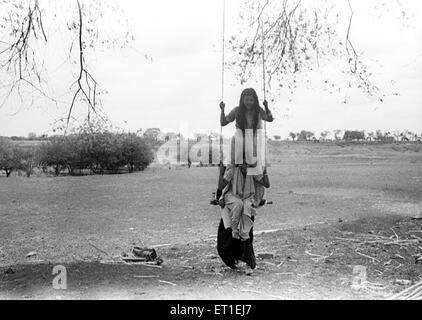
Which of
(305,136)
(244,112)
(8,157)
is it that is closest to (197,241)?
(244,112)

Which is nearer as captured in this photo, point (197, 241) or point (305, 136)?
point (197, 241)

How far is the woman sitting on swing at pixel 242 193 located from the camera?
21.5ft

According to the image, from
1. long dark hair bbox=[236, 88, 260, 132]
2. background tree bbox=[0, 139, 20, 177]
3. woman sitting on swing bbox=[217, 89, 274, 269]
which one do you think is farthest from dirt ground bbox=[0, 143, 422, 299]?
background tree bbox=[0, 139, 20, 177]

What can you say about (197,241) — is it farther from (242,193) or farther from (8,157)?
(8,157)

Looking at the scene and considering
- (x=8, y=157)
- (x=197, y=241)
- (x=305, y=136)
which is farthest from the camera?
(x=305, y=136)

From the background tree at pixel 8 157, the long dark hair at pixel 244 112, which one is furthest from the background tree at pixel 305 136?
the long dark hair at pixel 244 112

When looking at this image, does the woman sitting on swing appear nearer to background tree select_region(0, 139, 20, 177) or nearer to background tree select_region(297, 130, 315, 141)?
background tree select_region(0, 139, 20, 177)

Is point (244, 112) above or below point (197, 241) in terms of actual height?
above

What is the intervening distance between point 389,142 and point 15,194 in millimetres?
47083

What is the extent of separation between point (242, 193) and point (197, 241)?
299cm

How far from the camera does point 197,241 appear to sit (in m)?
9.32

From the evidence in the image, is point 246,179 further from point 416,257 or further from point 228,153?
point 416,257

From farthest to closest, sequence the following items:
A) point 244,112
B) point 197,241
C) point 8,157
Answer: point 8,157, point 197,241, point 244,112
